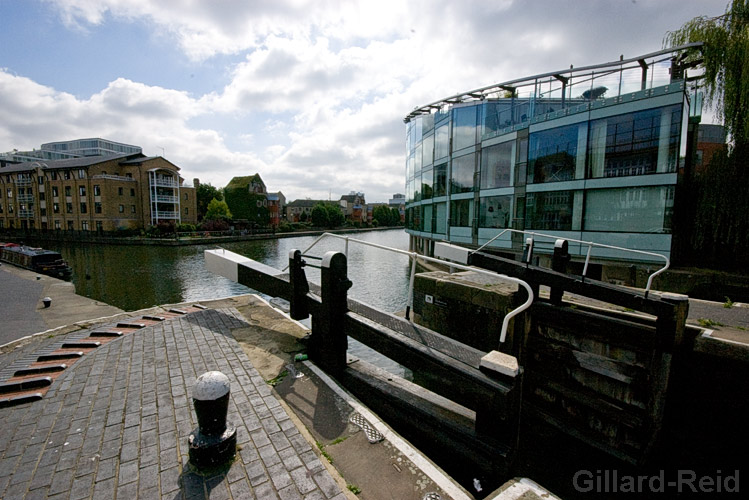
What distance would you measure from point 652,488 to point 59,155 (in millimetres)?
152866

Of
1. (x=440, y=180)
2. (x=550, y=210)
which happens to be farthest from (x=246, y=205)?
(x=550, y=210)

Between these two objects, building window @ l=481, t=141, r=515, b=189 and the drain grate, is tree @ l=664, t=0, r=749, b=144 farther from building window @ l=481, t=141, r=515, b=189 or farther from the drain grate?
the drain grate

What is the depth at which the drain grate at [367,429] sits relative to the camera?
3309 millimetres

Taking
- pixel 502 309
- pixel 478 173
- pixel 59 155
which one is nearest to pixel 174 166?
pixel 478 173

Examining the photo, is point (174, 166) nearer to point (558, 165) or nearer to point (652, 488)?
point (558, 165)

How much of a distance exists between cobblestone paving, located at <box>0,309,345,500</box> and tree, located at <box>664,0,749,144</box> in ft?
58.8

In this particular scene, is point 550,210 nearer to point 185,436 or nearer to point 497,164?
point 497,164

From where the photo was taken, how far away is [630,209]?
1460 centimetres

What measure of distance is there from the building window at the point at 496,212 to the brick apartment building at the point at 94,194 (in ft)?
170

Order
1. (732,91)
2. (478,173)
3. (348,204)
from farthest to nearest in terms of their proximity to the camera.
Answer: (348,204) → (478,173) → (732,91)

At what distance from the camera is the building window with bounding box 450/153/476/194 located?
22422 mm

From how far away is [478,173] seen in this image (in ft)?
71.8

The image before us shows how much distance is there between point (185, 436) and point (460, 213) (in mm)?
22363

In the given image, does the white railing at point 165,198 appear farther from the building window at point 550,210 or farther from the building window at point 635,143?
the building window at point 635,143
